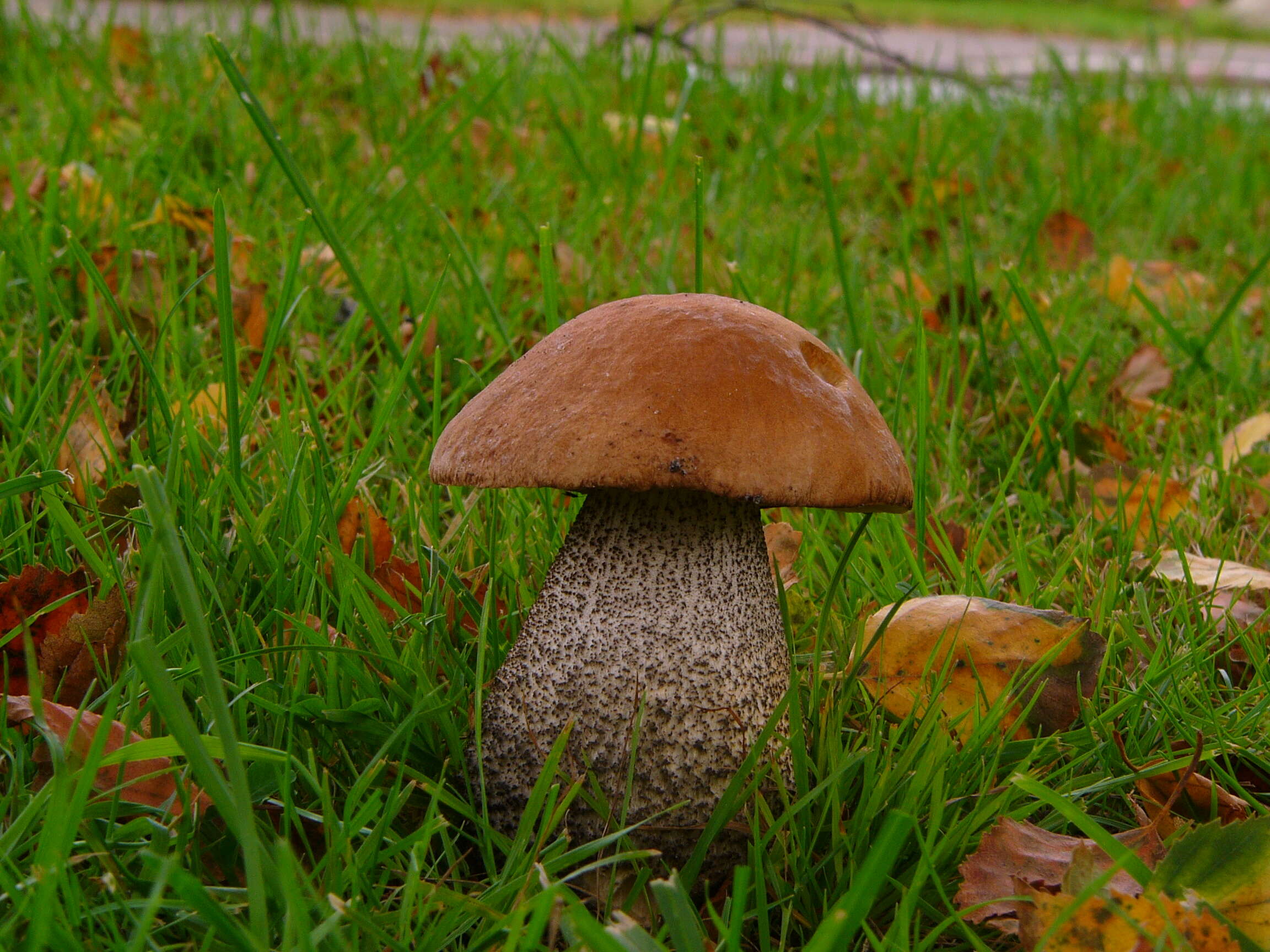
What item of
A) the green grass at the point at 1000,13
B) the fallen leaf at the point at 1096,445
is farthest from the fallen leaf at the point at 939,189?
the green grass at the point at 1000,13

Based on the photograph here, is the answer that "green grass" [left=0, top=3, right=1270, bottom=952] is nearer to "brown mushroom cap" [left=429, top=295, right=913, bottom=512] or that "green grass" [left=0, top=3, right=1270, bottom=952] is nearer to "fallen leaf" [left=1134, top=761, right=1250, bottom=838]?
"fallen leaf" [left=1134, top=761, right=1250, bottom=838]

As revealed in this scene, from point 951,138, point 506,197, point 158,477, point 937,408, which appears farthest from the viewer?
point 951,138

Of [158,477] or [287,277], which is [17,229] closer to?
[287,277]

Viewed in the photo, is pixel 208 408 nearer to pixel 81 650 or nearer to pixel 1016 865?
pixel 81 650

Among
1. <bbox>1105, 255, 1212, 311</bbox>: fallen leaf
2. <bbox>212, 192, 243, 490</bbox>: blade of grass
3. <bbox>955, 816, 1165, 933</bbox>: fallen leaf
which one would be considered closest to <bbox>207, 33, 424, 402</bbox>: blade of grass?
<bbox>212, 192, 243, 490</bbox>: blade of grass

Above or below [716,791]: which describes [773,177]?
above

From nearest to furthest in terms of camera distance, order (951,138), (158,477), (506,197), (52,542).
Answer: (158,477)
(52,542)
(506,197)
(951,138)

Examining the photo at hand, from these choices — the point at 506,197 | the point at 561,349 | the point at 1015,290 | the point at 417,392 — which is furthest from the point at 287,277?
the point at 506,197

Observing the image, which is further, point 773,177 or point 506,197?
point 773,177
